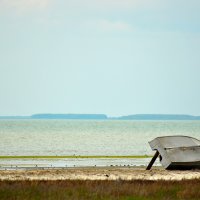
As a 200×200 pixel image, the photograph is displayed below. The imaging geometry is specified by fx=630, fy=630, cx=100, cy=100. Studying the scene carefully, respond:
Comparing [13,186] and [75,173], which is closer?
[13,186]

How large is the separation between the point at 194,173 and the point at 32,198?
45.3ft

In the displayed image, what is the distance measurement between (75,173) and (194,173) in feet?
20.0

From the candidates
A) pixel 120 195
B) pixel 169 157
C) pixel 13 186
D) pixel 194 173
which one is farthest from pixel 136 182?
pixel 169 157

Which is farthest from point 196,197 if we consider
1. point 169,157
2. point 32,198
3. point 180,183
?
point 169,157

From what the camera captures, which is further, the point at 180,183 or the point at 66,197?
the point at 180,183

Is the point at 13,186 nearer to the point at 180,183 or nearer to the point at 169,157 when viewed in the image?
the point at 180,183

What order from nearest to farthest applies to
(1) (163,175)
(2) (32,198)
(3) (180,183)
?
1. (2) (32,198)
2. (3) (180,183)
3. (1) (163,175)

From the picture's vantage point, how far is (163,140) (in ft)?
119

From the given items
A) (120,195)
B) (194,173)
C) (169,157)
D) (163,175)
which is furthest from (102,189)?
(169,157)

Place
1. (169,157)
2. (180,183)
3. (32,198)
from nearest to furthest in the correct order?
(32,198)
(180,183)
(169,157)

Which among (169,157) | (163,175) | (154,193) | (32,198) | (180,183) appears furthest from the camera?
(169,157)

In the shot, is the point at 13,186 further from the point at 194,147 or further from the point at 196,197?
the point at 194,147

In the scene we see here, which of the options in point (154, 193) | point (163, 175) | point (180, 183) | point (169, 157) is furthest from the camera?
point (169, 157)

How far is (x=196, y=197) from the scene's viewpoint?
68.6 feet
